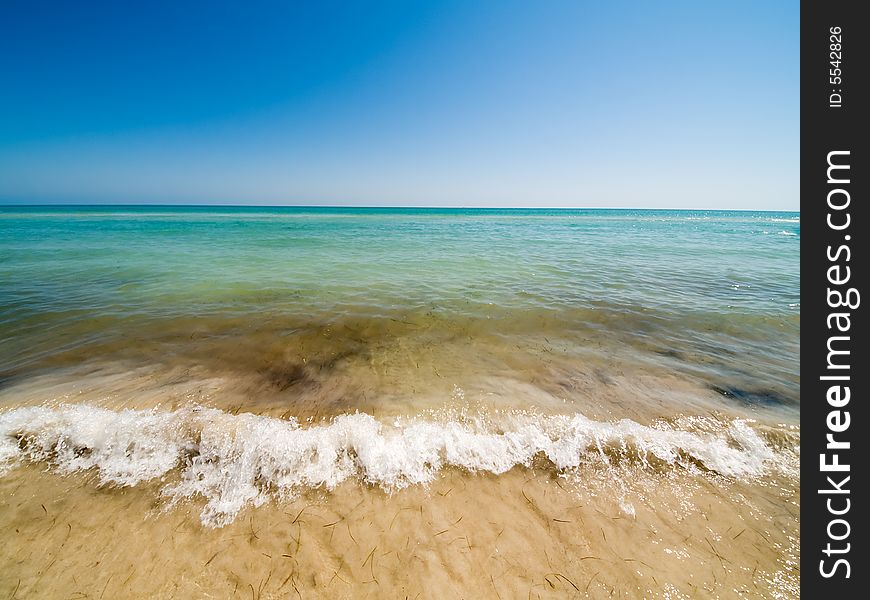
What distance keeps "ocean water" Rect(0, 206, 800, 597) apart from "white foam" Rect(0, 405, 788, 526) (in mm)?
23

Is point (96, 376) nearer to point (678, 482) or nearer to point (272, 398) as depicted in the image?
point (272, 398)

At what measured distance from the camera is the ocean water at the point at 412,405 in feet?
10.3

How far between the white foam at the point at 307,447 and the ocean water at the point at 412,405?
0.08ft

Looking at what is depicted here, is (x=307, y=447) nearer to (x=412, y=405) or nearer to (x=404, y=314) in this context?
(x=412, y=405)

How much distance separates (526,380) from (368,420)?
2754 millimetres
